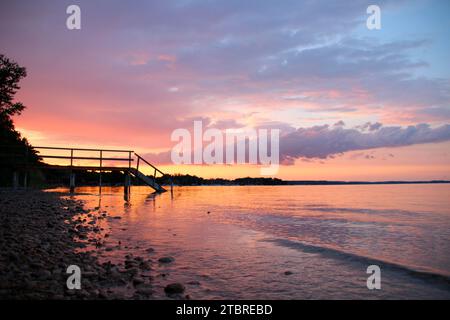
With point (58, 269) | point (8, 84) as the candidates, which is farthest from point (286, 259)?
point (8, 84)

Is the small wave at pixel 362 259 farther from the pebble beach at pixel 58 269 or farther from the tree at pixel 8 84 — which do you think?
the tree at pixel 8 84

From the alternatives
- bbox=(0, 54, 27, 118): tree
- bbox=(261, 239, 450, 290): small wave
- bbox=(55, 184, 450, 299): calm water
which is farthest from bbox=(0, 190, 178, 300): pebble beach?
bbox=(0, 54, 27, 118): tree

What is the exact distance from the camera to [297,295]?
6188 millimetres

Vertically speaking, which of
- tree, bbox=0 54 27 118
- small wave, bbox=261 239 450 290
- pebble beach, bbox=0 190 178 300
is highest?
tree, bbox=0 54 27 118

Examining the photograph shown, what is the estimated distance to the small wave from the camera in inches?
310

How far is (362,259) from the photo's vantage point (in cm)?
965

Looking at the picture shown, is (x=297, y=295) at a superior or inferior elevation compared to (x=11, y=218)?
inferior

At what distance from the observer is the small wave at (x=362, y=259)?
7.87m

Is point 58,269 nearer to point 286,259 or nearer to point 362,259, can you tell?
point 286,259

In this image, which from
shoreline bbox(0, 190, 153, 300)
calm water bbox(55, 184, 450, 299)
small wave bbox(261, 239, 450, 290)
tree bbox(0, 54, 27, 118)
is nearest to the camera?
shoreline bbox(0, 190, 153, 300)

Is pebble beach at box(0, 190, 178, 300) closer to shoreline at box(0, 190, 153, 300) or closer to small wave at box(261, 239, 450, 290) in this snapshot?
shoreline at box(0, 190, 153, 300)

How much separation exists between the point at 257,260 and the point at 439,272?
4.73 meters
